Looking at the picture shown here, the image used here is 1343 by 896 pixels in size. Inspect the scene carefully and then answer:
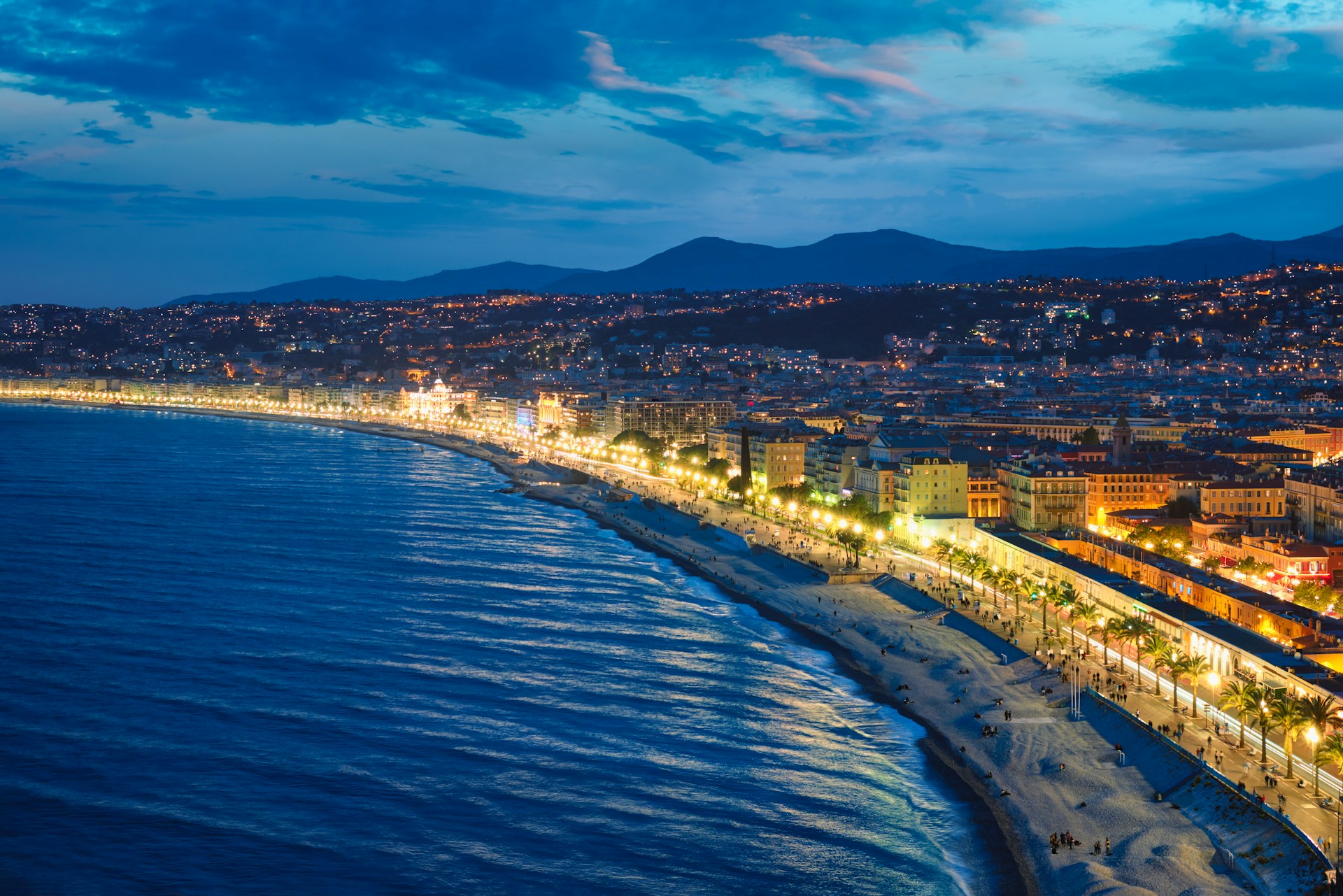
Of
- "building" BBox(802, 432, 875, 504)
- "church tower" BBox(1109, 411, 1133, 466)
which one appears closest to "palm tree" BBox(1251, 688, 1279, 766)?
"church tower" BBox(1109, 411, 1133, 466)

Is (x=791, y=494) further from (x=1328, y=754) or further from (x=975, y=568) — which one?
(x=1328, y=754)

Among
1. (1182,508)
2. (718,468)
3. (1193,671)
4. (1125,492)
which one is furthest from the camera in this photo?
(718,468)

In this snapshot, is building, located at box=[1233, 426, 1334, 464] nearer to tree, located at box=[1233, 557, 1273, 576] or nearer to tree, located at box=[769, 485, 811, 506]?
tree, located at box=[769, 485, 811, 506]

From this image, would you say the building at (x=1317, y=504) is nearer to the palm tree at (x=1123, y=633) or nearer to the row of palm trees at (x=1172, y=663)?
the row of palm trees at (x=1172, y=663)

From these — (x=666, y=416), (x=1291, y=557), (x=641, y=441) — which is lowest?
(x=1291, y=557)

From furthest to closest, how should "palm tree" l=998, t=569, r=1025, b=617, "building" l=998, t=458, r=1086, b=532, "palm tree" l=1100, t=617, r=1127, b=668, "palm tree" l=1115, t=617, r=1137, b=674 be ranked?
"building" l=998, t=458, r=1086, b=532 < "palm tree" l=998, t=569, r=1025, b=617 < "palm tree" l=1100, t=617, r=1127, b=668 < "palm tree" l=1115, t=617, r=1137, b=674

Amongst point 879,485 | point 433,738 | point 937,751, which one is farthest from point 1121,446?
point 433,738

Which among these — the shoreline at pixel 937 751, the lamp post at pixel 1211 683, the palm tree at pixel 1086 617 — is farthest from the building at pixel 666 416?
the lamp post at pixel 1211 683
